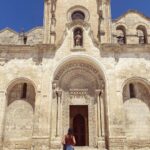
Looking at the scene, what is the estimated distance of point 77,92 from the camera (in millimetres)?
17656

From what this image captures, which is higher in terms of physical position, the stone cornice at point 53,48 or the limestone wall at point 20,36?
the limestone wall at point 20,36

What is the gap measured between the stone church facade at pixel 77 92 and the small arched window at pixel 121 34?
299 centimetres

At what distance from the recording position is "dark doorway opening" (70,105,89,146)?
17.4 metres

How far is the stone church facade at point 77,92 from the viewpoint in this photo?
1597 centimetres

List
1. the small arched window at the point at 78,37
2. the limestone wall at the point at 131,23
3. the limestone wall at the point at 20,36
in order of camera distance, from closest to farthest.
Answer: the small arched window at the point at 78,37
the limestone wall at the point at 131,23
the limestone wall at the point at 20,36

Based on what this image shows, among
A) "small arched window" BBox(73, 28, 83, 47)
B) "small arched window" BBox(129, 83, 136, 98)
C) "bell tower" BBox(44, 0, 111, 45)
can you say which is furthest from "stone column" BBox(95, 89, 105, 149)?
"bell tower" BBox(44, 0, 111, 45)

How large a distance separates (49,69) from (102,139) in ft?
18.5

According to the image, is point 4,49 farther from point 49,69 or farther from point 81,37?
point 81,37

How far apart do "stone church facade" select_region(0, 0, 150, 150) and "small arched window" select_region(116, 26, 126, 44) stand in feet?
9.82

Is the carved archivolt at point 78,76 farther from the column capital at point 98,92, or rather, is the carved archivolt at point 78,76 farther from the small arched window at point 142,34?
the small arched window at point 142,34

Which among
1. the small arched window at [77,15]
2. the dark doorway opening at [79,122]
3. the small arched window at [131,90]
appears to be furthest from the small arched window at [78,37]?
the small arched window at [131,90]

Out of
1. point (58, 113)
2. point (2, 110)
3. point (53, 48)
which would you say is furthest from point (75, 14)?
point (2, 110)

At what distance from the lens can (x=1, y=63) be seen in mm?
17344

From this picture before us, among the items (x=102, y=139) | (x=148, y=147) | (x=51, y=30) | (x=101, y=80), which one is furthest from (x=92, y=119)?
(x=51, y=30)
